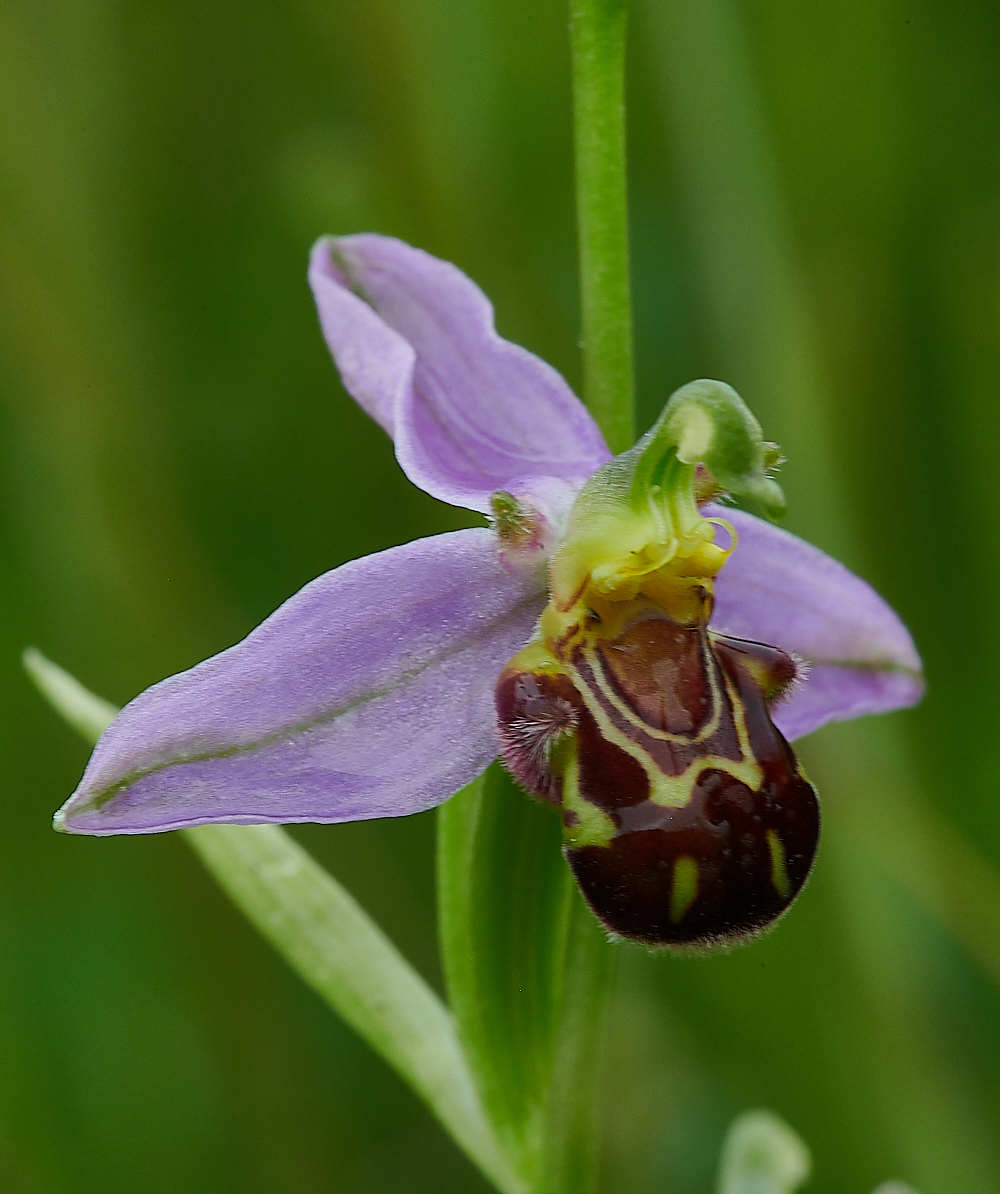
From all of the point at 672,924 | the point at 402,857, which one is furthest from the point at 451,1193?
the point at 672,924

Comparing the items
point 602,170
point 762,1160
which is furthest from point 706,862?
point 762,1160

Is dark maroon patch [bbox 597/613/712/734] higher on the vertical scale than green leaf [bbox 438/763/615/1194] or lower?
higher

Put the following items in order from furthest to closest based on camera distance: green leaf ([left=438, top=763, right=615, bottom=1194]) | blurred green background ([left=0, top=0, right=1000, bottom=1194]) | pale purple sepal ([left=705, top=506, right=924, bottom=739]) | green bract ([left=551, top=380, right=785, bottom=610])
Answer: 1. blurred green background ([left=0, top=0, right=1000, bottom=1194])
2. pale purple sepal ([left=705, top=506, right=924, bottom=739])
3. green leaf ([left=438, top=763, right=615, bottom=1194])
4. green bract ([left=551, top=380, right=785, bottom=610])

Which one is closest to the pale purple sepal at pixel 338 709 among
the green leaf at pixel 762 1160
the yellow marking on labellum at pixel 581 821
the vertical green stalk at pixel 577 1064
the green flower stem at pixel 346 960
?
the yellow marking on labellum at pixel 581 821

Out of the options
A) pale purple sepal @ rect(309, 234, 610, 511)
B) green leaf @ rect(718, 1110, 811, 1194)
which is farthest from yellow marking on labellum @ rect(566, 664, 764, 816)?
green leaf @ rect(718, 1110, 811, 1194)

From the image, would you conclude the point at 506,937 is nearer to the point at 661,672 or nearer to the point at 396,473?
the point at 661,672

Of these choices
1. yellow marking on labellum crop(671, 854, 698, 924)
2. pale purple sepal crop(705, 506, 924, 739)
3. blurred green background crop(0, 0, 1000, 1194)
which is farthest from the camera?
blurred green background crop(0, 0, 1000, 1194)

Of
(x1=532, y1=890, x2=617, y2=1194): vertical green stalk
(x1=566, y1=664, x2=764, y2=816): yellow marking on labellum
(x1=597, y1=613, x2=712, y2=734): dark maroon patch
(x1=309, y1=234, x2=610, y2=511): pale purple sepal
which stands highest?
(x1=309, y1=234, x2=610, y2=511): pale purple sepal

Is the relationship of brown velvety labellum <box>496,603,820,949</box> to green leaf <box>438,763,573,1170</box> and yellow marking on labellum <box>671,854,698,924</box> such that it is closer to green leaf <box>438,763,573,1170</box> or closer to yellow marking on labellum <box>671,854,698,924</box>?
yellow marking on labellum <box>671,854,698,924</box>
